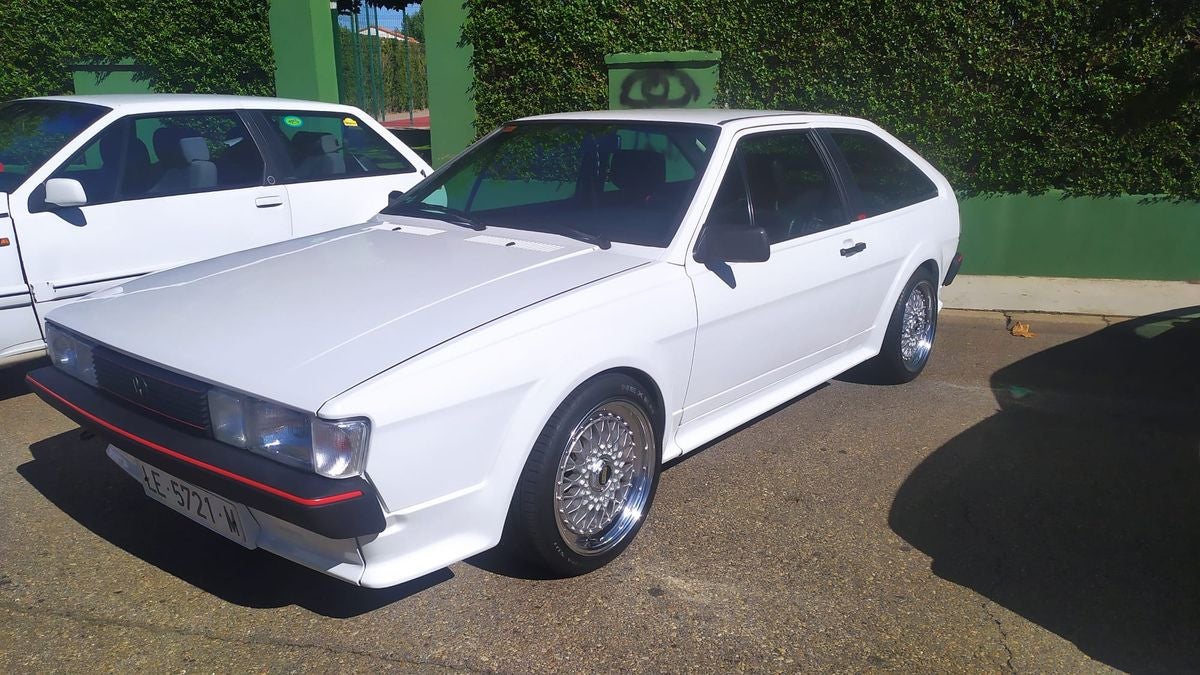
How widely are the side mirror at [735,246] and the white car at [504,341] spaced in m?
0.01

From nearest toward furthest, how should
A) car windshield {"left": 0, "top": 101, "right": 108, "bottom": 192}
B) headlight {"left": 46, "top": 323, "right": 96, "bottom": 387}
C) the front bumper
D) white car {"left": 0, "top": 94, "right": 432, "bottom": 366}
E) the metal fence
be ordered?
1. the front bumper
2. headlight {"left": 46, "top": 323, "right": 96, "bottom": 387}
3. white car {"left": 0, "top": 94, "right": 432, "bottom": 366}
4. car windshield {"left": 0, "top": 101, "right": 108, "bottom": 192}
5. the metal fence

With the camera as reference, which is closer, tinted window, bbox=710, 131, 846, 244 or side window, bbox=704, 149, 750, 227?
side window, bbox=704, 149, 750, 227

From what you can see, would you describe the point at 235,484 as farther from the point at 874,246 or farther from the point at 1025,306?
the point at 1025,306

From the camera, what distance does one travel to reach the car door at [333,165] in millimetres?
5996

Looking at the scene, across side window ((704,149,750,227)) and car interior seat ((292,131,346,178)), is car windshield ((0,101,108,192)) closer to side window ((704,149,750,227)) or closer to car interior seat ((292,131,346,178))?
car interior seat ((292,131,346,178))

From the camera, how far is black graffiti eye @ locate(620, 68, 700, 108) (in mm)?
8492

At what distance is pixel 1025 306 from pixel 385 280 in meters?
5.61

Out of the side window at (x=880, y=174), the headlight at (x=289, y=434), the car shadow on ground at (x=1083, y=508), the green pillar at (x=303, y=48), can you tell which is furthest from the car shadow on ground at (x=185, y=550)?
the green pillar at (x=303, y=48)

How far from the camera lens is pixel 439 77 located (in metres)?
9.67

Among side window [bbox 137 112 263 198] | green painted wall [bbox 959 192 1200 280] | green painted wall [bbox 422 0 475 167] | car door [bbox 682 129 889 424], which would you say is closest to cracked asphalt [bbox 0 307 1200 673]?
car door [bbox 682 129 889 424]

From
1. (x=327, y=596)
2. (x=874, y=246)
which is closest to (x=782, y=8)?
(x=874, y=246)

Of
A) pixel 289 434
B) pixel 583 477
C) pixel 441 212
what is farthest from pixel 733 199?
pixel 289 434

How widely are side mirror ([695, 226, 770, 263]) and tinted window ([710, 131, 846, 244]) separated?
0.33 meters

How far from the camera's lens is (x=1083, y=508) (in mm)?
4016
